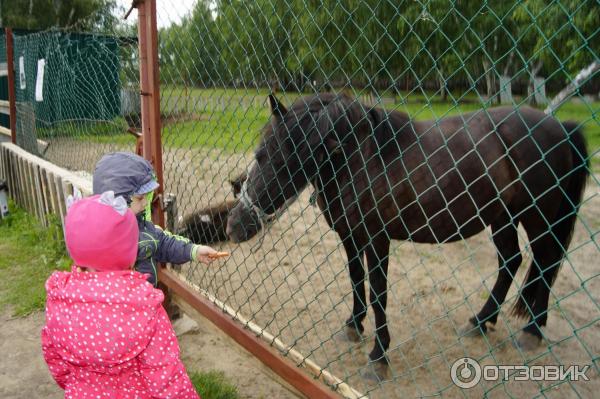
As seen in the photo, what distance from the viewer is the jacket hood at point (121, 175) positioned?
1.90m

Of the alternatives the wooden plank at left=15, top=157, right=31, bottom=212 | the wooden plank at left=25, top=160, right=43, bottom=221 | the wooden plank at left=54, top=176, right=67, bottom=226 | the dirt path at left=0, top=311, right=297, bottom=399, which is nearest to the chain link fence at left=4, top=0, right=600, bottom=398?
the dirt path at left=0, top=311, right=297, bottom=399

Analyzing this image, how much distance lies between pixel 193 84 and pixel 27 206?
153 inches

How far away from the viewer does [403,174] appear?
8.51 ft

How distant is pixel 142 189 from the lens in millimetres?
1982

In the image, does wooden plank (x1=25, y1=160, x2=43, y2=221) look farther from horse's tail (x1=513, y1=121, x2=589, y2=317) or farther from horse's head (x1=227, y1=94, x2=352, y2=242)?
horse's tail (x1=513, y1=121, x2=589, y2=317)

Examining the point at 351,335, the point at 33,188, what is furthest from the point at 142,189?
the point at 33,188

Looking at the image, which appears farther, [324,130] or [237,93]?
[237,93]

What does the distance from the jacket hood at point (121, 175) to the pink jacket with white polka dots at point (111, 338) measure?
1.56ft

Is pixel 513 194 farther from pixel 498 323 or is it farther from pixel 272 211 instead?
pixel 272 211

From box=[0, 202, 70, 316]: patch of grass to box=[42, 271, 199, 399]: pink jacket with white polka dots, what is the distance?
7.99 feet

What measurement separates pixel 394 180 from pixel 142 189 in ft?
4.42

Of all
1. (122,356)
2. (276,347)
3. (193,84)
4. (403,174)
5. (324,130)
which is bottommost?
(276,347)

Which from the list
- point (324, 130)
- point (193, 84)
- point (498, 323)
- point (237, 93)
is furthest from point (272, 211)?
point (498, 323)

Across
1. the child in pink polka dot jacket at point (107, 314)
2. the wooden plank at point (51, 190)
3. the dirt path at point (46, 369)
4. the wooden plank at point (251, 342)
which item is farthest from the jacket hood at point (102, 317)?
the wooden plank at point (51, 190)
